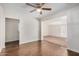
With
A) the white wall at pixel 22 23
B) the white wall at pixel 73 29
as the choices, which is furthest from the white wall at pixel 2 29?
the white wall at pixel 73 29

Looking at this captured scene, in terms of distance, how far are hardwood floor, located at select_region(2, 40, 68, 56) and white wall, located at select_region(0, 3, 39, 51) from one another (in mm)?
109

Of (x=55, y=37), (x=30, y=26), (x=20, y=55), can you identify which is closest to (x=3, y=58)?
(x=20, y=55)

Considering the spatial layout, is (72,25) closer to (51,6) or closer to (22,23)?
(51,6)

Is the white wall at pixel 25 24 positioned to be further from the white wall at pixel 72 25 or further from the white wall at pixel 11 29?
the white wall at pixel 72 25

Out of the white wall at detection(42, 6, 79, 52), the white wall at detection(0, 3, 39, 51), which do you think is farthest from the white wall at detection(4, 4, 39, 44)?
the white wall at detection(42, 6, 79, 52)

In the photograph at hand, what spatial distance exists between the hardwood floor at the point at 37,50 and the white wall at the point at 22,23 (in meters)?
0.11

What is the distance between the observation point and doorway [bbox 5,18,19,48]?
1.42 metres

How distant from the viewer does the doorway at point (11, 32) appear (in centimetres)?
142

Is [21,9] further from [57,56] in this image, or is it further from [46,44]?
[57,56]

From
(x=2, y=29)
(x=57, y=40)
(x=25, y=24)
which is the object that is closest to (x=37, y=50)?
(x=57, y=40)

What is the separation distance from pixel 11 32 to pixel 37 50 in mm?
533

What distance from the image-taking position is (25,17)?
1541 mm

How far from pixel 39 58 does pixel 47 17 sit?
715mm

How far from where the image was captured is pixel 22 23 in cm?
157
